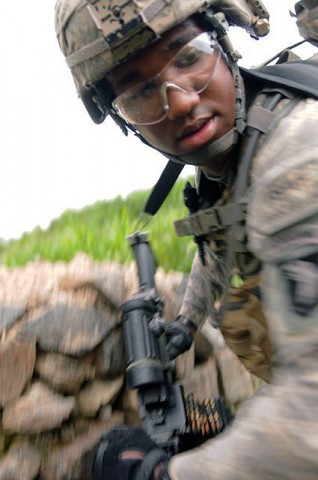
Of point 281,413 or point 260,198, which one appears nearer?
point 281,413

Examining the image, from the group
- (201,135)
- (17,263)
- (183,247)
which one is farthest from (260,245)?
(183,247)

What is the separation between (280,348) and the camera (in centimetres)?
100

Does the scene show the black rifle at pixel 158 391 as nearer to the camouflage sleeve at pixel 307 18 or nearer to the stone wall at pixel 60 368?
the stone wall at pixel 60 368

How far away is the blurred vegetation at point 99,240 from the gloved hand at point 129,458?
996 millimetres

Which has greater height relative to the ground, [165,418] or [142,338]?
[142,338]

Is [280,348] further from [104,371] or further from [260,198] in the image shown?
[104,371]

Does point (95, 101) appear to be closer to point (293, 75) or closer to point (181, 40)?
point (181, 40)

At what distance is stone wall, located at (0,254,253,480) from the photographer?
2.03 m

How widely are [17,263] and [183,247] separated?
848 mm

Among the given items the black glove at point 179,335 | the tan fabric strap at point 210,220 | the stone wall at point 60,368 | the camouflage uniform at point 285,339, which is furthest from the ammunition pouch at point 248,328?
the camouflage uniform at point 285,339

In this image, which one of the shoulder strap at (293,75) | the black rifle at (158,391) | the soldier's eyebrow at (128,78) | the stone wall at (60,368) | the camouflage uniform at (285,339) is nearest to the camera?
the camouflage uniform at (285,339)

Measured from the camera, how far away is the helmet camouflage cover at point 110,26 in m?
1.47

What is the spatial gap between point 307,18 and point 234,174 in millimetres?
1873

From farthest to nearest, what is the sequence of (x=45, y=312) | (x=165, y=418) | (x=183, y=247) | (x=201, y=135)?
1. (x=183, y=247)
2. (x=45, y=312)
3. (x=165, y=418)
4. (x=201, y=135)
